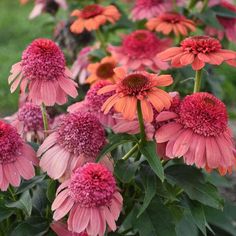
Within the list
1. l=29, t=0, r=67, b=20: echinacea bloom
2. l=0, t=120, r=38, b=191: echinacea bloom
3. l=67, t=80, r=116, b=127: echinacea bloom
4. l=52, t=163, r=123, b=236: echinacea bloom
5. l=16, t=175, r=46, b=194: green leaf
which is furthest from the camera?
l=29, t=0, r=67, b=20: echinacea bloom

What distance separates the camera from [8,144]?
4.74ft

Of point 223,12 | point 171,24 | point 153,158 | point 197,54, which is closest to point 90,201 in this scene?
point 153,158

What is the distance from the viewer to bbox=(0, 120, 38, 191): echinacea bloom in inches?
56.0

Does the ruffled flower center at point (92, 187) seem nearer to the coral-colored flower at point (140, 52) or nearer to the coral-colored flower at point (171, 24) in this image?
the coral-colored flower at point (140, 52)

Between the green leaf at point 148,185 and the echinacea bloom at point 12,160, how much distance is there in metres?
0.25

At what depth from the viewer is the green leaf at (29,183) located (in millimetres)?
1539

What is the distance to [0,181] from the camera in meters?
1.40

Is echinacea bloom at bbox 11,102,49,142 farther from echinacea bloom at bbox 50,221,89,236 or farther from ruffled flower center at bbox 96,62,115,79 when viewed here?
ruffled flower center at bbox 96,62,115,79

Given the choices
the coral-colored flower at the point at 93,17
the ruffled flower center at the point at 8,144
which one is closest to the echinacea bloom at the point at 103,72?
the coral-colored flower at the point at 93,17

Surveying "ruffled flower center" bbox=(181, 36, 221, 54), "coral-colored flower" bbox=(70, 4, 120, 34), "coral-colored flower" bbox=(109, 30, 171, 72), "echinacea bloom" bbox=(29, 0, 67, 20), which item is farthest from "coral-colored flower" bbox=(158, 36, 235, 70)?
"echinacea bloom" bbox=(29, 0, 67, 20)

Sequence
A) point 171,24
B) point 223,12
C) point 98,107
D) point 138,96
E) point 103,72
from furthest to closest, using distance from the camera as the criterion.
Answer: point 223,12, point 171,24, point 103,72, point 98,107, point 138,96

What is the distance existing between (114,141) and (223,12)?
1.35m

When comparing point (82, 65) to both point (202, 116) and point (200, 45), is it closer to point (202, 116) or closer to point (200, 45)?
point (200, 45)

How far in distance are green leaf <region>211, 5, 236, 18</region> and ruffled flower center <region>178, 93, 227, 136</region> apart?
3.98 feet
